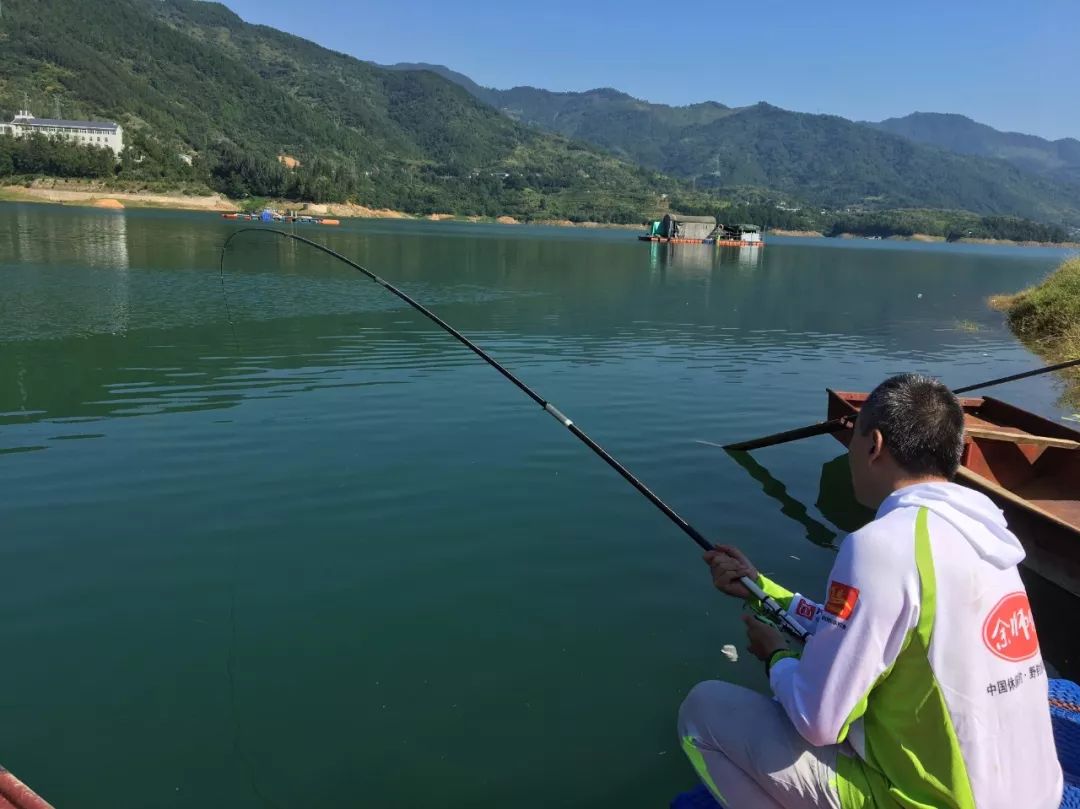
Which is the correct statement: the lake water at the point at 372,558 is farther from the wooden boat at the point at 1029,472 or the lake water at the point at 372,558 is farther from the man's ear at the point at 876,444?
the man's ear at the point at 876,444

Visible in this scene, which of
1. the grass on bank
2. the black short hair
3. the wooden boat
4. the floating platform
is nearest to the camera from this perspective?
the black short hair

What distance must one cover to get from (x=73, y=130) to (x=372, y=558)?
18194 cm

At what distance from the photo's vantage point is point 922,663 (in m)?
2.42

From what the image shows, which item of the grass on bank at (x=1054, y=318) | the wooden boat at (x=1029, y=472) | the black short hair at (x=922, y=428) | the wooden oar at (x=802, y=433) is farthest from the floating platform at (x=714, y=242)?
the black short hair at (x=922, y=428)

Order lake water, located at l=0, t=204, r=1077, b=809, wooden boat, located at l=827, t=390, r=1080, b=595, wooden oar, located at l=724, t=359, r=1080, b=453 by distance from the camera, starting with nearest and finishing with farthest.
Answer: lake water, located at l=0, t=204, r=1077, b=809 < wooden boat, located at l=827, t=390, r=1080, b=595 < wooden oar, located at l=724, t=359, r=1080, b=453

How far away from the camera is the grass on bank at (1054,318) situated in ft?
76.5

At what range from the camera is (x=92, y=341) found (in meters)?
17.9

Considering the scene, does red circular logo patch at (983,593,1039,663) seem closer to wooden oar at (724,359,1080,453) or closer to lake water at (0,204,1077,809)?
lake water at (0,204,1077,809)

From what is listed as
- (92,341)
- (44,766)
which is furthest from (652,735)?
(92,341)

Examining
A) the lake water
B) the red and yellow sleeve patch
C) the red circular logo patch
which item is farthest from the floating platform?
the red and yellow sleeve patch

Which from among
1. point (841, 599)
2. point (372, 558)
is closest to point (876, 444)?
point (841, 599)

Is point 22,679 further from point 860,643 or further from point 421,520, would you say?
point 860,643

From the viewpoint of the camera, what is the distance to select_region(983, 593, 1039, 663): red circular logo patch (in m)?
2.43

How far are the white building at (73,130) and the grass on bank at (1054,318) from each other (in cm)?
16219
